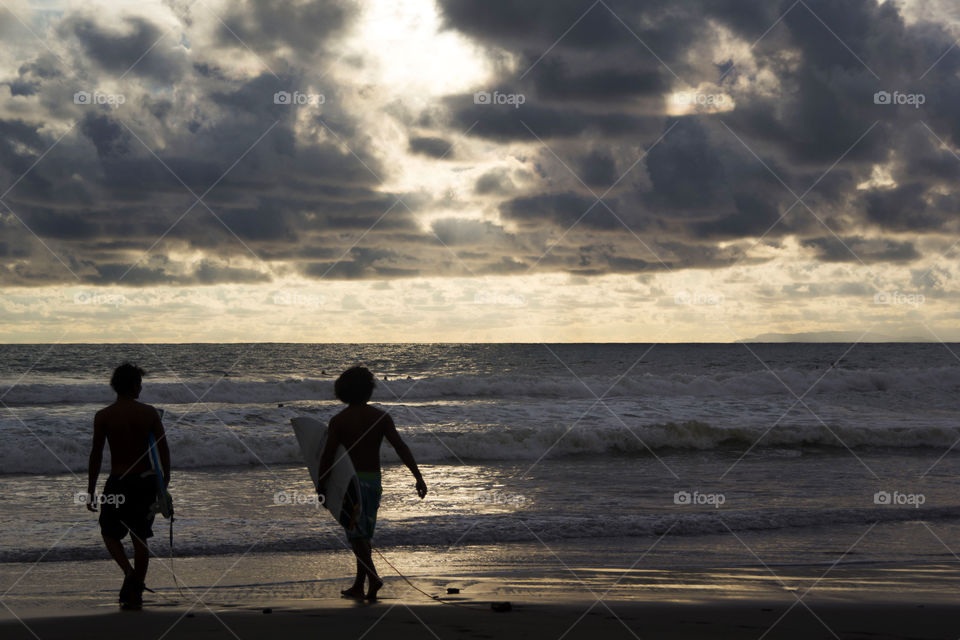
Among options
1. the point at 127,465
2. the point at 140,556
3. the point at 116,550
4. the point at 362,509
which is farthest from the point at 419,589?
the point at 127,465

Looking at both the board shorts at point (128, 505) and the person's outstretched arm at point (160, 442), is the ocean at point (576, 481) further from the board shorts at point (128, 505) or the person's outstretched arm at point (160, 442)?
the person's outstretched arm at point (160, 442)

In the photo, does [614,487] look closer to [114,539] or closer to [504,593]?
[504,593]

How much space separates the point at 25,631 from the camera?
16.7ft

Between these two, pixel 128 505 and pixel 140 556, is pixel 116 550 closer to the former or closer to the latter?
pixel 140 556

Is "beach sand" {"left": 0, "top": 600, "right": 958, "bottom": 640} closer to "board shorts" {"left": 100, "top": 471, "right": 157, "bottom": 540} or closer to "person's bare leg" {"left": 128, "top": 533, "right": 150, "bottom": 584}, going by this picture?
"person's bare leg" {"left": 128, "top": 533, "right": 150, "bottom": 584}

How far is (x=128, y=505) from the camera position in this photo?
5.62m

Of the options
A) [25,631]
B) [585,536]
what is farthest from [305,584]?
[585,536]

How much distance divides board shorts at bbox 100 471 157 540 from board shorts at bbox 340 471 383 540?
1.38m

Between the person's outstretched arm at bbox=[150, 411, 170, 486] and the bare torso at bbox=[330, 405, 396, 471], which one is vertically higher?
the bare torso at bbox=[330, 405, 396, 471]

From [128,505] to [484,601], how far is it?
2.69 meters

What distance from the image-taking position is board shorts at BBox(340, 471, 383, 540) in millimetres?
5777

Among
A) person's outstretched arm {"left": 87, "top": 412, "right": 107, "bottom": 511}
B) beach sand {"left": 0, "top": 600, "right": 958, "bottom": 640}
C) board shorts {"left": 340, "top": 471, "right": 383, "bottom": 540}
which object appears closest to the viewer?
beach sand {"left": 0, "top": 600, "right": 958, "bottom": 640}

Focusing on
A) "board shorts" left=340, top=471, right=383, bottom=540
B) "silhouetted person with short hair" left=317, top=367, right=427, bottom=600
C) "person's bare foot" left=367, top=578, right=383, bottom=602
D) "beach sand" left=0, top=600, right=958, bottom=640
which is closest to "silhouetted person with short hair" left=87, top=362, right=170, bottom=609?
"beach sand" left=0, top=600, right=958, bottom=640

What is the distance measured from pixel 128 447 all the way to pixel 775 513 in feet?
26.3
